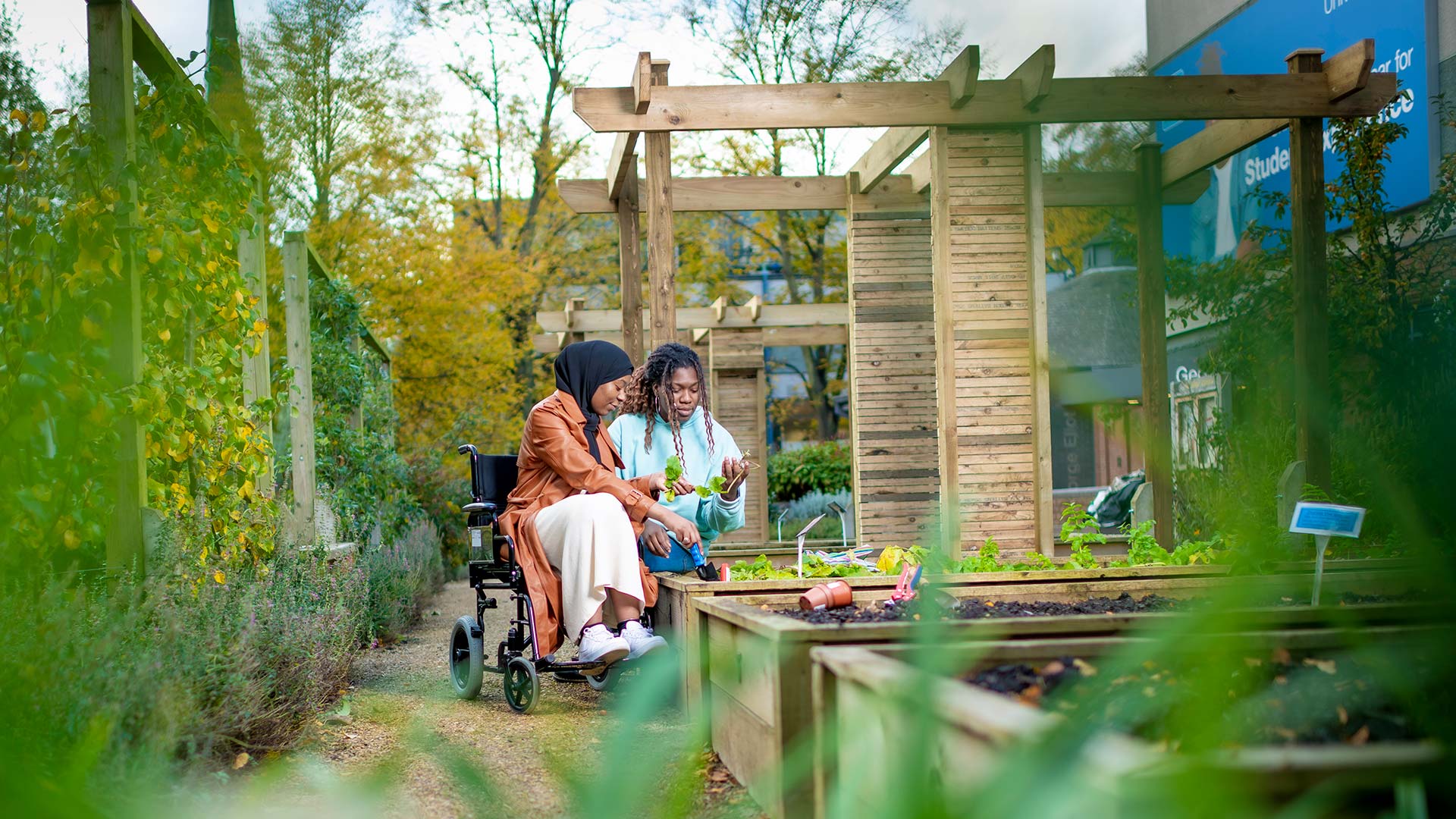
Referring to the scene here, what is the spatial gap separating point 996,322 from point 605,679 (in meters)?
2.84

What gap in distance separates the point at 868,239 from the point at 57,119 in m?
5.18

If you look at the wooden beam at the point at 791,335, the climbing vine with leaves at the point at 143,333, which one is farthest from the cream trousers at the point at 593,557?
the wooden beam at the point at 791,335

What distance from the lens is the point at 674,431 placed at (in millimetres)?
4602

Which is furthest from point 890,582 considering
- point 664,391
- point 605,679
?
point 664,391

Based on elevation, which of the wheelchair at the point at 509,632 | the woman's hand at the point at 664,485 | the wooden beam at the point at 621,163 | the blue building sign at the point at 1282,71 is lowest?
the wheelchair at the point at 509,632

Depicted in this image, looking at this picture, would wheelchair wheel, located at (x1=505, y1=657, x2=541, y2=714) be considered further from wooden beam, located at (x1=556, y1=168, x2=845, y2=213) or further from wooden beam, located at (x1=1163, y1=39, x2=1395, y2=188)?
wooden beam, located at (x1=1163, y1=39, x2=1395, y2=188)

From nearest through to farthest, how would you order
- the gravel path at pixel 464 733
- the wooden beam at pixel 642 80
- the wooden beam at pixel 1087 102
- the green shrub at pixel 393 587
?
the gravel path at pixel 464 733, the wooden beam at pixel 642 80, the wooden beam at pixel 1087 102, the green shrub at pixel 393 587

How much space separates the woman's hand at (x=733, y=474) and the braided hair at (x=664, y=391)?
14.5 inches

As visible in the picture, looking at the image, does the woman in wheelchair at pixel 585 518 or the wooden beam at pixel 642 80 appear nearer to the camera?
the woman in wheelchair at pixel 585 518

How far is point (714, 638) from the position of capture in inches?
121

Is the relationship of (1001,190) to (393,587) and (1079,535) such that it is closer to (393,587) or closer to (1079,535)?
(1079,535)

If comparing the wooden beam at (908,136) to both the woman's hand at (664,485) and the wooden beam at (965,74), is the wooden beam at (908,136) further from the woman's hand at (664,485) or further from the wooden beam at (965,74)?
the woman's hand at (664,485)

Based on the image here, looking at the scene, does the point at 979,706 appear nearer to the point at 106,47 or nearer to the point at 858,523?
the point at 106,47

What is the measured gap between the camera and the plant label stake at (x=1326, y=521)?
239 centimetres
